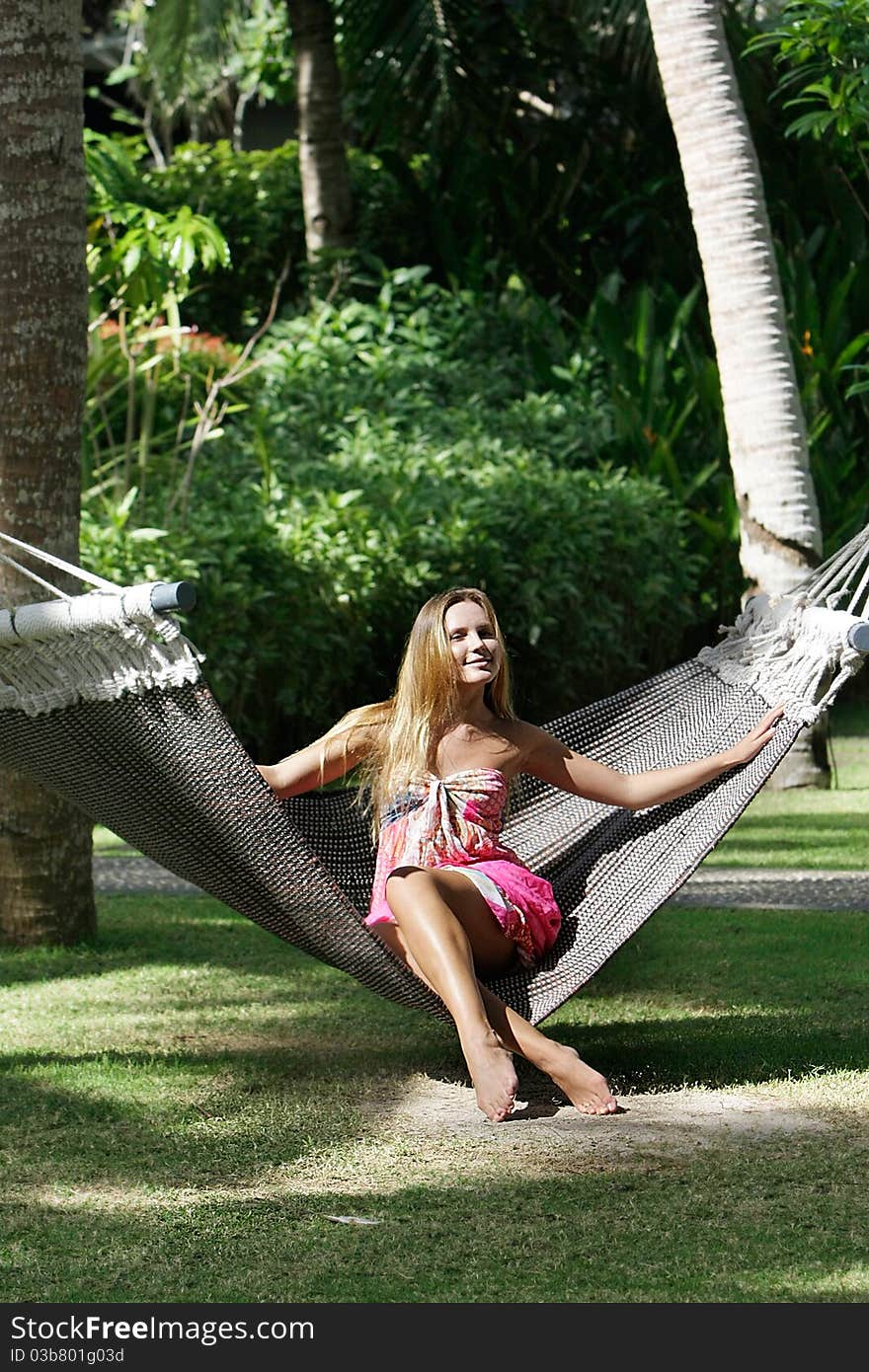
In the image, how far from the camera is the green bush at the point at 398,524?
287 inches

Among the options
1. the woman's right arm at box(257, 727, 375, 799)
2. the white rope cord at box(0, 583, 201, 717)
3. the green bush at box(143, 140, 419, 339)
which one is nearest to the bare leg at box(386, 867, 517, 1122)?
the woman's right arm at box(257, 727, 375, 799)

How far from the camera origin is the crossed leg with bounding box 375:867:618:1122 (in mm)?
3119

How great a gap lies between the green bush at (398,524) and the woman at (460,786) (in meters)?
3.44

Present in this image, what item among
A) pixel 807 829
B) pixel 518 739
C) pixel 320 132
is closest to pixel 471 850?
pixel 518 739

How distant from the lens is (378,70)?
11.0m

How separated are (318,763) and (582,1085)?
2.79 ft

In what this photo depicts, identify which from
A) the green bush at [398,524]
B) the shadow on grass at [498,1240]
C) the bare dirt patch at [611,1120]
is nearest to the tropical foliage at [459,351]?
the green bush at [398,524]

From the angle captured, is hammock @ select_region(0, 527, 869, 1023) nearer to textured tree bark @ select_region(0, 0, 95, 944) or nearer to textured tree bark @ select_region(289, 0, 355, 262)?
textured tree bark @ select_region(0, 0, 95, 944)

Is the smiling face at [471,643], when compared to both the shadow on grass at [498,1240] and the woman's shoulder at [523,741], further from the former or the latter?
the shadow on grass at [498,1240]

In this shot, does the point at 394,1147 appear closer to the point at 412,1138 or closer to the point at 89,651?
the point at 412,1138

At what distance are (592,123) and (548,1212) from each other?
10.0 m

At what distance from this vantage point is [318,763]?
11.9 ft

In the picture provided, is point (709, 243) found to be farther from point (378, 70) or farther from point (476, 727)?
point (378, 70)
